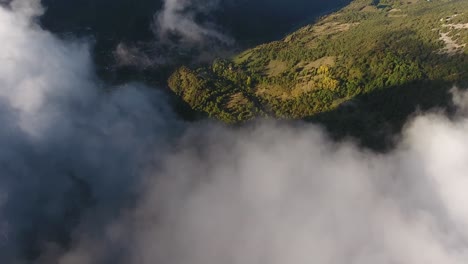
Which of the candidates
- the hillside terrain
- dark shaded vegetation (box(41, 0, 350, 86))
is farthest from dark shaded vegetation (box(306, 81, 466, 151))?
dark shaded vegetation (box(41, 0, 350, 86))

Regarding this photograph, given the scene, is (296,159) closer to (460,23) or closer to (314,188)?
(314,188)

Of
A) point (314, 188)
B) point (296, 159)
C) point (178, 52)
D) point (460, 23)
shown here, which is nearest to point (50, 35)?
point (178, 52)

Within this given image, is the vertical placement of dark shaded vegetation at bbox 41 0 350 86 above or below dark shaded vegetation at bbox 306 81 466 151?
above

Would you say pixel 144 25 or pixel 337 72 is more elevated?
pixel 144 25

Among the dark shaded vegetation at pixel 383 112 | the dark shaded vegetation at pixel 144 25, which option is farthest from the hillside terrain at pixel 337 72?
the dark shaded vegetation at pixel 144 25

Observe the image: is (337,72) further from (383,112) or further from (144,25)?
(144,25)

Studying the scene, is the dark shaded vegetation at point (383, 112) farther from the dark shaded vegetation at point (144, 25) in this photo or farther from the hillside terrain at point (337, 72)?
the dark shaded vegetation at point (144, 25)

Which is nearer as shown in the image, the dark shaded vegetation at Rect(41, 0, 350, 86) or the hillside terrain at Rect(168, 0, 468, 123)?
the hillside terrain at Rect(168, 0, 468, 123)

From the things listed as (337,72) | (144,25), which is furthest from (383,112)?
(144,25)

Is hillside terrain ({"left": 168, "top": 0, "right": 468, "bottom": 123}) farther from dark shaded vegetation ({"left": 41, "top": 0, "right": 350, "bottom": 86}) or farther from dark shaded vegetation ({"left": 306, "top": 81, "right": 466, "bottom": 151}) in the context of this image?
dark shaded vegetation ({"left": 41, "top": 0, "right": 350, "bottom": 86})
